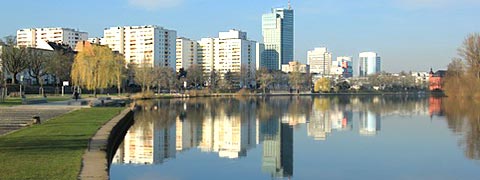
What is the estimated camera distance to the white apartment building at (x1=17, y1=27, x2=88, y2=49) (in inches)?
6122

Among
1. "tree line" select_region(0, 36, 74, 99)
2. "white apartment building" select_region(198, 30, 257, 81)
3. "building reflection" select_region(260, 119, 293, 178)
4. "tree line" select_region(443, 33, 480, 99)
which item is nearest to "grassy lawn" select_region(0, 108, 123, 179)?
"building reflection" select_region(260, 119, 293, 178)

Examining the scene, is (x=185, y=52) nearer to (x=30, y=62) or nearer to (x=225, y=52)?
(x=225, y=52)

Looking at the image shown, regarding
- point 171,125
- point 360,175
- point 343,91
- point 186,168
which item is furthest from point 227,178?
point 343,91

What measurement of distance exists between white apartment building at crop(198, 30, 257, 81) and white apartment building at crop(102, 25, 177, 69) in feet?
68.8

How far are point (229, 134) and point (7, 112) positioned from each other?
12.3 meters

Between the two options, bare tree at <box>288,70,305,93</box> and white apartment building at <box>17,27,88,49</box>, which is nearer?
bare tree at <box>288,70,305,93</box>

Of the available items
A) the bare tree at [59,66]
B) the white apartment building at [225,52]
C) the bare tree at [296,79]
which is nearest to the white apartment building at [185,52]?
the white apartment building at [225,52]

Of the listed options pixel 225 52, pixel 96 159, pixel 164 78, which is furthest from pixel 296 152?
A: pixel 225 52

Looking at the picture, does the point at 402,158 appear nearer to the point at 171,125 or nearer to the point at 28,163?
the point at 28,163

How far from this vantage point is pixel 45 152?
43.1 ft

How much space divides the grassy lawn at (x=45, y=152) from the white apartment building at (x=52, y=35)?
142 m

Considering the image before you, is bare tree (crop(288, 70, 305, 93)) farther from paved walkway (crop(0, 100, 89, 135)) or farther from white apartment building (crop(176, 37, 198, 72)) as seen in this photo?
paved walkway (crop(0, 100, 89, 135))

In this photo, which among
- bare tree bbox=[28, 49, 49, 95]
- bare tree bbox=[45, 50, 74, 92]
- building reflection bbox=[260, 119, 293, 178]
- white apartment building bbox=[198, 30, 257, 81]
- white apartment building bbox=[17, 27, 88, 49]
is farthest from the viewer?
white apartment building bbox=[198, 30, 257, 81]

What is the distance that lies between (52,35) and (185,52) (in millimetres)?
39214
